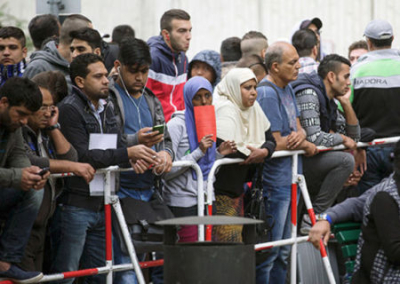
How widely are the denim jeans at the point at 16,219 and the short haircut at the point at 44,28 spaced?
11.3ft

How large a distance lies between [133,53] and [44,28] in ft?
7.69

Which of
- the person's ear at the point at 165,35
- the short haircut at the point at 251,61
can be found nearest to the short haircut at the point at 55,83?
the person's ear at the point at 165,35

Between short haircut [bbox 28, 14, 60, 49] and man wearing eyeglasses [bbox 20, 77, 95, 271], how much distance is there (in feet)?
9.17

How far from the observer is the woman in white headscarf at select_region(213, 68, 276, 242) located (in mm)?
7875

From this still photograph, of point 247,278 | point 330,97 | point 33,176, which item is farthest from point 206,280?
point 330,97

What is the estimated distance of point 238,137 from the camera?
7.90 metres

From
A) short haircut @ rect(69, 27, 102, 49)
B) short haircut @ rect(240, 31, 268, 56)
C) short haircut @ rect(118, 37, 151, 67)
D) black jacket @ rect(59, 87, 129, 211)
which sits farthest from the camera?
short haircut @ rect(240, 31, 268, 56)

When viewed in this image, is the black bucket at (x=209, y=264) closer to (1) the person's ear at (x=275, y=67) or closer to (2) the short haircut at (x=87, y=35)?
(2) the short haircut at (x=87, y=35)

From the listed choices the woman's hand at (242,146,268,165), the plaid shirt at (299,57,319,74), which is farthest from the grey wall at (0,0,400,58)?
the woman's hand at (242,146,268,165)

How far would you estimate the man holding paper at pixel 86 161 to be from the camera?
6.86m

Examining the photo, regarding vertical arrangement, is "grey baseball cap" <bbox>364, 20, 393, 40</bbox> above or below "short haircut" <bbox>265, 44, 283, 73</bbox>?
above

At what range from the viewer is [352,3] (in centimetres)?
1535

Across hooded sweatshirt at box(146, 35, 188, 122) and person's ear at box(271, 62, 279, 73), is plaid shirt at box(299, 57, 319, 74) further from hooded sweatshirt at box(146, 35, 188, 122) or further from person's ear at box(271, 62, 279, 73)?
hooded sweatshirt at box(146, 35, 188, 122)

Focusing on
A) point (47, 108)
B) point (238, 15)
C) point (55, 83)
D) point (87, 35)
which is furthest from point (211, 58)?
point (238, 15)
